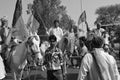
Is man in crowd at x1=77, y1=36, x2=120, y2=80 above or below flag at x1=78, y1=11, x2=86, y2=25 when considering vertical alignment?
below

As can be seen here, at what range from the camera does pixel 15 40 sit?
809 cm

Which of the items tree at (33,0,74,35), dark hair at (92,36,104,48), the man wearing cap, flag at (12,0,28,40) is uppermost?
tree at (33,0,74,35)

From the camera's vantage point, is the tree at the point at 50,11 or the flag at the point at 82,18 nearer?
the flag at the point at 82,18

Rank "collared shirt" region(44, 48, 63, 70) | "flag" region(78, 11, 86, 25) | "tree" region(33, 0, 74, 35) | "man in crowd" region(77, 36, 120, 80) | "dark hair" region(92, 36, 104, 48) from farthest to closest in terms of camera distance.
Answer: "tree" region(33, 0, 74, 35)
"flag" region(78, 11, 86, 25)
"collared shirt" region(44, 48, 63, 70)
"dark hair" region(92, 36, 104, 48)
"man in crowd" region(77, 36, 120, 80)

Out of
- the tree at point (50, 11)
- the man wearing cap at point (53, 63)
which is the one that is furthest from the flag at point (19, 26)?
the tree at point (50, 11)

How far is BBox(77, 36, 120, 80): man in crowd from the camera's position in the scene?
360 cm

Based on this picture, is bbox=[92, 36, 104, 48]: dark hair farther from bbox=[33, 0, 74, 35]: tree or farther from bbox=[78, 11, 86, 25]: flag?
bbox=[33, 0, 74, 35]: tree

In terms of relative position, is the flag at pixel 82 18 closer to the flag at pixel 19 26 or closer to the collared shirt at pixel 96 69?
Answer: the flag at pixel 19 26

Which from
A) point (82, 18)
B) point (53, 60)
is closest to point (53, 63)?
point (53, 60)

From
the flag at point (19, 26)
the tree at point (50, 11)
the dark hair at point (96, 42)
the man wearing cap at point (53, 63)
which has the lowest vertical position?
the man wearing cap at point (53, 63)

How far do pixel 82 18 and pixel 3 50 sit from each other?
6203 mm

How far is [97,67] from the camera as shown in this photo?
3.66 m

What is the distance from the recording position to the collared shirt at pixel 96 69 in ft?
11.8

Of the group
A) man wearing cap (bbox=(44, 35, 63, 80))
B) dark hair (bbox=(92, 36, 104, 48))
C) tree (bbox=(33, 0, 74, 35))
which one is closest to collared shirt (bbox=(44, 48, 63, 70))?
man wearing cap (bbox=(44, 35, 63, 80))
